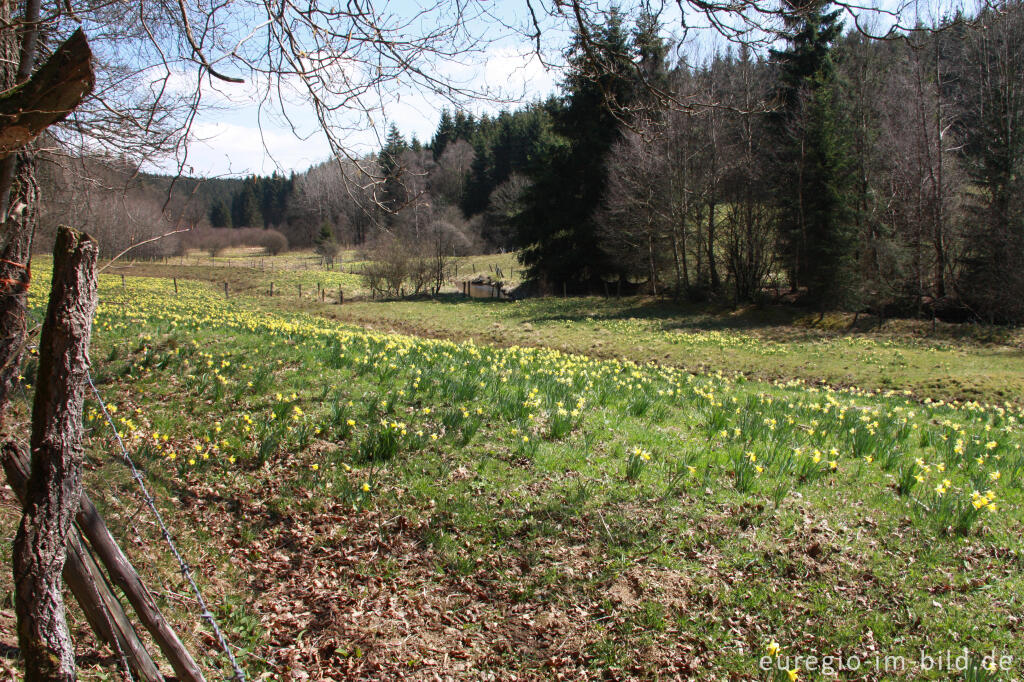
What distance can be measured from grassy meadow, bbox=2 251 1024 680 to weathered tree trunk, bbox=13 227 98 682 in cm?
112

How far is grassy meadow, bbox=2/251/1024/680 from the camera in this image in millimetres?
3584

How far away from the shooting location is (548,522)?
15.3 feet

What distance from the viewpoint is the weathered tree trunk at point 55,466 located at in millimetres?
1994

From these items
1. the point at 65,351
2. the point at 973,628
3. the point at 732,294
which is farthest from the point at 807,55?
the point at 65,351

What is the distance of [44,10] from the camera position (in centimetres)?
550

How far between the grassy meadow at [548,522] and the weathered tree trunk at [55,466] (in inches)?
44.1

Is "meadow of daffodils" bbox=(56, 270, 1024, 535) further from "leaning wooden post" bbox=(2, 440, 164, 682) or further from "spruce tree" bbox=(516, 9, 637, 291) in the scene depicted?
"spruce tree" bbox=(516, 9, 637, 291)

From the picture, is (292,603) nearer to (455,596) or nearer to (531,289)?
(455,596)

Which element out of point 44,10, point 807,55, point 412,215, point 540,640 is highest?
point 807,55

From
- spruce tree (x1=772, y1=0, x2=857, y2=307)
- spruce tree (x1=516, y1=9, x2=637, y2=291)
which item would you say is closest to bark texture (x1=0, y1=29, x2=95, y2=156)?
spruce tree (x1=772, y1=0, x2=857, y2=307)

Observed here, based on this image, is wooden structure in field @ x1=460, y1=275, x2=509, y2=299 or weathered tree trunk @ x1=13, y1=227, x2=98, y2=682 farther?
wooden structure in field @ x1=460, y1=275, x2=509, y2=299

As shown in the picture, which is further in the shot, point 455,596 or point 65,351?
point 455,596

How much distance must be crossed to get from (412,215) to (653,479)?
3609cm

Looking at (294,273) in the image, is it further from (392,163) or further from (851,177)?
(392,163)
